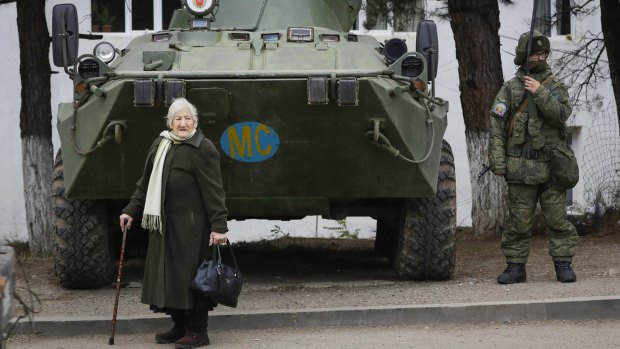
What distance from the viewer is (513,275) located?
1065cm

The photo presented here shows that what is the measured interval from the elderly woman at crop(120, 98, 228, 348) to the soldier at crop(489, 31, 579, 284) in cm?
296

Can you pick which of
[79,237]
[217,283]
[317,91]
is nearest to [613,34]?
[317,91]

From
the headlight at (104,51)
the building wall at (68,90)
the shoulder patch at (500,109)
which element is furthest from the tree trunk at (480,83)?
the headlight at (104,51)

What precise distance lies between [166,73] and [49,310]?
1924 millimetres

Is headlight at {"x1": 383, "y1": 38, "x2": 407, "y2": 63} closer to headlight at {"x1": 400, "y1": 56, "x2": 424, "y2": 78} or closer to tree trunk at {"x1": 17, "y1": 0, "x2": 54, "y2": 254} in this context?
headlight at {"x1": 400, "y1": 56, "x2": 424, "y2": 78}

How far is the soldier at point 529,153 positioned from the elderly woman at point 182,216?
296 cm

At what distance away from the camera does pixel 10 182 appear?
20.4 meters

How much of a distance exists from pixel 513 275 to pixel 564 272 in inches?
15.5

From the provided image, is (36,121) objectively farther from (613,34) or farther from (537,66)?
(613,34)

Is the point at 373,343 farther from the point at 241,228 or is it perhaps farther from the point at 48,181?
the point at 241,228

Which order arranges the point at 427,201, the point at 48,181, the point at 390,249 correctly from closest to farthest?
1. the point at 427,201
2. the point at 390,249
3. the point at 48,181

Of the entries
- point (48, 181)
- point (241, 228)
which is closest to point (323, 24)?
point (48, 181)

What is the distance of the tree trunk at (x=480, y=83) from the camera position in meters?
14.8

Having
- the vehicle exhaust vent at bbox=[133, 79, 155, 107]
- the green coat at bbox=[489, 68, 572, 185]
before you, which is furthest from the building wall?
the vehicle exhaust vent at bbox=[133, 79, 155, 107]
